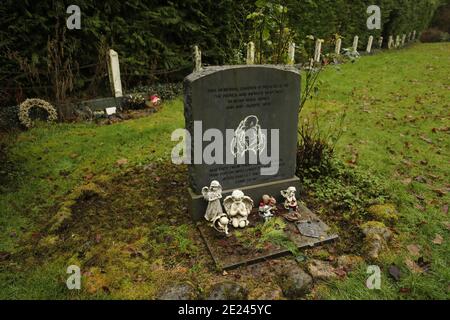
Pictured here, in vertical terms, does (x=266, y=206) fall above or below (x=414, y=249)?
above

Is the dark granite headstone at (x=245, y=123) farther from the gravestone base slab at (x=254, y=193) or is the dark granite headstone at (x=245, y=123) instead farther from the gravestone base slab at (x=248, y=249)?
the gravestone base slab at (x=248, y=249)

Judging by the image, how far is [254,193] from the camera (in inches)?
177

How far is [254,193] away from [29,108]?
592 centimetres

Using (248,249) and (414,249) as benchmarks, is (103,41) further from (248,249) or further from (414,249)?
(414,249)

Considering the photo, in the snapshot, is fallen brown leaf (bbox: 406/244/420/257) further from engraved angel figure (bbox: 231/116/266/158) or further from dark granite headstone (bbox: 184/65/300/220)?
engraved angel figure (bbox: 231/116/266/158)

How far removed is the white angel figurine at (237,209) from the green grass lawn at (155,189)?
529 millimetres

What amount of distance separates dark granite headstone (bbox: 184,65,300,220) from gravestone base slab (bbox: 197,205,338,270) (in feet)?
1.37

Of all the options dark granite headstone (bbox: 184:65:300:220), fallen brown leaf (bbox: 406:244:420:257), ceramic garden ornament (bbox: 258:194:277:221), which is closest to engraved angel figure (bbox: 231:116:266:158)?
dark granite headstone (bbox: 184:65:300:220)

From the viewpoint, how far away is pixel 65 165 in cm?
587

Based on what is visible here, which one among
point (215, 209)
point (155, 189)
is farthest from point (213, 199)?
point (155, 189)

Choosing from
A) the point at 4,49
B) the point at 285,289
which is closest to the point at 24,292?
the point at 285,289

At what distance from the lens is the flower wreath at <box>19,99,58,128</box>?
24.4ft

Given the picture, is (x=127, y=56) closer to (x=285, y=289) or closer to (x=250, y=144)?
(x=250, y=144)

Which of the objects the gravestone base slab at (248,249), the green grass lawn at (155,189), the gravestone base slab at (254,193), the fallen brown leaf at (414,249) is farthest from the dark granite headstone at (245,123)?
the fallen brown leaf at (414,249)
